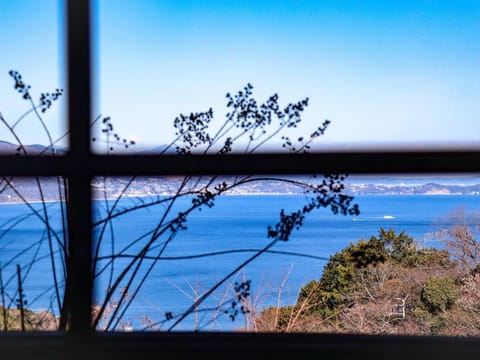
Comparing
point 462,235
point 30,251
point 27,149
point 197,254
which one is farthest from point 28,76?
point 462,235

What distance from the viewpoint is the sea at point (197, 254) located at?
5.84 ft

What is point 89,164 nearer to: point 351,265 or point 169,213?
point 169,213

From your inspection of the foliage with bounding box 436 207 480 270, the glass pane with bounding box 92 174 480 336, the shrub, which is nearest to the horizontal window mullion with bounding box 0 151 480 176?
the glass pane with bounding box 92 174 480 336

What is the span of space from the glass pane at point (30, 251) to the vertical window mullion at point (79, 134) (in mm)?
329

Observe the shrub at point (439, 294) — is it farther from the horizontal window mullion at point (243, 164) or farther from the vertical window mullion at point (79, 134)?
the vertical window mullion at point (79, 134)

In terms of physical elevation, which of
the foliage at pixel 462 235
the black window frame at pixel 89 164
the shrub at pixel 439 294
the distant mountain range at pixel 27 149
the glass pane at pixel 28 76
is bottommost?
the shrub at pixel 439 294

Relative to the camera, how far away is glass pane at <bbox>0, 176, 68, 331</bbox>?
5.99ft

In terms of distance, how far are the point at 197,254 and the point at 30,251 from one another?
49 cm

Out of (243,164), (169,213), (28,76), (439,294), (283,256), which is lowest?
(439,294)

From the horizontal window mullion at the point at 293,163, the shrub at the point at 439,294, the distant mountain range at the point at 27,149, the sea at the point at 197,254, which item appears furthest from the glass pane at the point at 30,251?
the shrub at the point at 439,294

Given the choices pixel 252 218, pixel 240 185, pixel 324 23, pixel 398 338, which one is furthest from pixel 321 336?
pixel 324 23

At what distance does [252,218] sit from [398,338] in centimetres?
50

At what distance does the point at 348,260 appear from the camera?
182 cm

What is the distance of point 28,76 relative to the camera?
1.97 m
